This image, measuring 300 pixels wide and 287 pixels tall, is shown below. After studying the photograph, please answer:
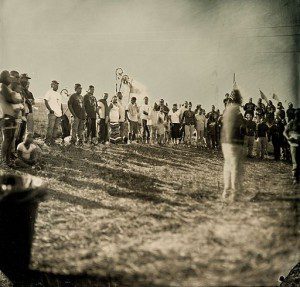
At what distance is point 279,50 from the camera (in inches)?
132

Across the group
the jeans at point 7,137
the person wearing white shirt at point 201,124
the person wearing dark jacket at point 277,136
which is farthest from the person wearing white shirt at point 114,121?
the person wearing dark jacket at point 277,136

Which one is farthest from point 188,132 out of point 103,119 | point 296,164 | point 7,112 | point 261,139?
point 7,112

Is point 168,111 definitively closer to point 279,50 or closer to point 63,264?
point 279,50

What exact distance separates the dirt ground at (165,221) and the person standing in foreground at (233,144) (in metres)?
0.07

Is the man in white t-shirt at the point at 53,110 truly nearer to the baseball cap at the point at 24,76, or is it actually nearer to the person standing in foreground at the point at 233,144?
the baseball cap at the point at 24,76

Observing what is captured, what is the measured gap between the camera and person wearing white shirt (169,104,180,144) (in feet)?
10.6

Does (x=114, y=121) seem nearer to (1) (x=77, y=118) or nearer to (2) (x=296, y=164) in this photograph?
(1) (x=77, y=118)

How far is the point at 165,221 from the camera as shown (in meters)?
3.06

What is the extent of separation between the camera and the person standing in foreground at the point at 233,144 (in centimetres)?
311

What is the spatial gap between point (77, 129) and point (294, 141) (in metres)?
2.11

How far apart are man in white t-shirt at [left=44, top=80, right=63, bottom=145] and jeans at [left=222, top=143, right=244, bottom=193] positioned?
5.68 feet

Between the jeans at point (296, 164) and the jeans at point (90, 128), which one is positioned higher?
the jeans at point (90, 128)

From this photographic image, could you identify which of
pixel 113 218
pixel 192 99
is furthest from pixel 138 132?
pixel 113 218

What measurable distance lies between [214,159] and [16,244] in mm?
1961
